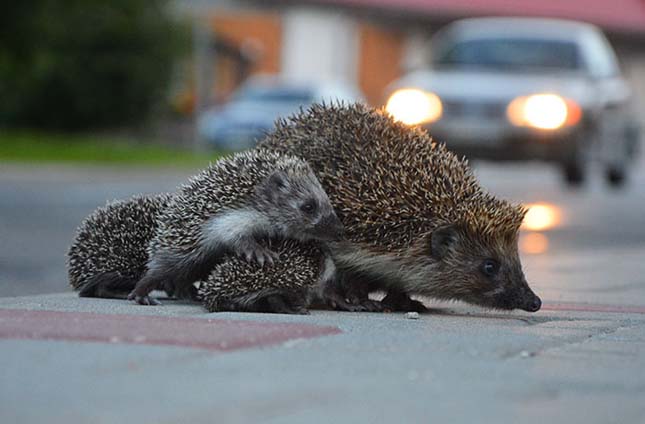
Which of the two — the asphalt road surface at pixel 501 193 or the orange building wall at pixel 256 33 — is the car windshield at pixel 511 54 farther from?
the orange building wall at pixel 256 33

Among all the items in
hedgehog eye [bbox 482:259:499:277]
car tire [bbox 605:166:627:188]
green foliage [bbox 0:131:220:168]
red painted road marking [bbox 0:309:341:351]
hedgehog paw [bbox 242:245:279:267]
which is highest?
car tire [bbox 605:166:627:188]

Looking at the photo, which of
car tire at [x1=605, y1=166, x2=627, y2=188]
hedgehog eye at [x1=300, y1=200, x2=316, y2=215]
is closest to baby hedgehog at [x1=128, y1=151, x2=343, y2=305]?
hedgehog eye at [x1=300, y1=200, x2=316, y2=215]

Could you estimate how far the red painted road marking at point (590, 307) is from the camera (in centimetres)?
795

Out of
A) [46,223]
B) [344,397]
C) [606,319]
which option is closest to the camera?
[344,397]

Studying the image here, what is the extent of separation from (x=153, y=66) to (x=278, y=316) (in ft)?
111

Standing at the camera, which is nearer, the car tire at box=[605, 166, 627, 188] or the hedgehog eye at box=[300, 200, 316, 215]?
the hedgehog eye at box=[300, 200, 316, 215]

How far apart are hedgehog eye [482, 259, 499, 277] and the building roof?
44.1 meters

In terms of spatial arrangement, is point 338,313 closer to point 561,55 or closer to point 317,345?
point 317,345

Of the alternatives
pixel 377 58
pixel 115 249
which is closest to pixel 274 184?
pixel 115 249

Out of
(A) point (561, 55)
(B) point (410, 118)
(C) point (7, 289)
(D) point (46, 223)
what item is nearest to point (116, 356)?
(C) point (7, 289)

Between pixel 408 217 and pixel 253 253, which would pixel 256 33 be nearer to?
pixel 408 217

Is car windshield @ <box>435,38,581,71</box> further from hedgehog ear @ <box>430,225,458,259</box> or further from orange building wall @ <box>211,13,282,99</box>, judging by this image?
orange building wall @ <box>211,13,282,99</box>

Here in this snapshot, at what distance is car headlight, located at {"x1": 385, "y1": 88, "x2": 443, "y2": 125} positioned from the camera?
19.8 metres

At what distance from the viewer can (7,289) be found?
11.2 meters
